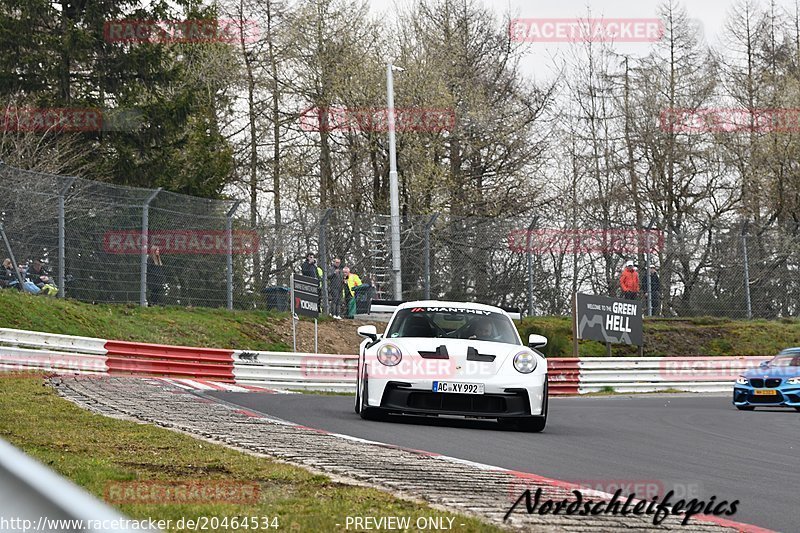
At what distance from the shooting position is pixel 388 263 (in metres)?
27.6

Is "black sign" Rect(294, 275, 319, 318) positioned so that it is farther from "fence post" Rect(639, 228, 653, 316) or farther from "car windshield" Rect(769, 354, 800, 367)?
"fence post" Rect(639, 228, 653, 316)

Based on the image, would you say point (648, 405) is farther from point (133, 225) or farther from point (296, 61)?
point (296, 61)

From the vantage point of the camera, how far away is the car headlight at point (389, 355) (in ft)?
40.4

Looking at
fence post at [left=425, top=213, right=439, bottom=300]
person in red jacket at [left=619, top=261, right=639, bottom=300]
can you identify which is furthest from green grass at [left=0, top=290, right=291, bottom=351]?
person in red jacket at [left=619, top=261, right=639, bottom=300]

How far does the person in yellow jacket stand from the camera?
1091 inches

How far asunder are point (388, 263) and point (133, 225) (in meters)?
6.64

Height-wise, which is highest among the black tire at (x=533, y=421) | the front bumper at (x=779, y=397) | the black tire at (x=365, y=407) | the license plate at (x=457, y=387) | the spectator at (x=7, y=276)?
the spectator at (x=7, y=276)

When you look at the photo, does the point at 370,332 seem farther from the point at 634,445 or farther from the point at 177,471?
the point at 177,471

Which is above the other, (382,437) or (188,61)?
(188,61)

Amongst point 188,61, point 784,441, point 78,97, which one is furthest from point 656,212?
point 784,441

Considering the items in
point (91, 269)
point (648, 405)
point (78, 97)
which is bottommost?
point (648, 405)

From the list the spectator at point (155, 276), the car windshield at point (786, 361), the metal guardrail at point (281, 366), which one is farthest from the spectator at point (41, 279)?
the car windshield at point (786, 361)

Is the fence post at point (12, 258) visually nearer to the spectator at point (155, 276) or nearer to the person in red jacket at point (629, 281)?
the spectator at point (155, 276)

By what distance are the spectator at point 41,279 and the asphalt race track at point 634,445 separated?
25.0 ft
